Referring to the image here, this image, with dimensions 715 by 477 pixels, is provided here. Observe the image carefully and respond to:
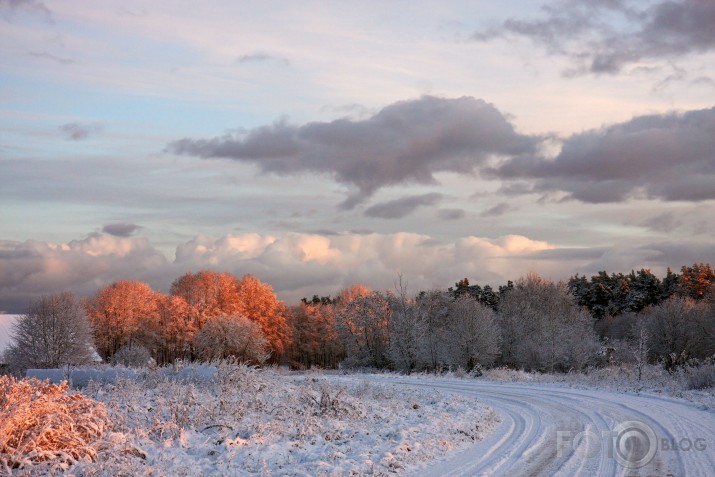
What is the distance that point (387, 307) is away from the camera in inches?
3031

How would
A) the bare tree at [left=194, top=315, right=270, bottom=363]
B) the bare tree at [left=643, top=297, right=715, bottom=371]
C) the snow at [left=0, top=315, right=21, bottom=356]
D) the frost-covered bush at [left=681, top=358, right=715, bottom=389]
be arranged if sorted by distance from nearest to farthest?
the frost-covered bush at [left=681, top=358, right=715, bottom=389]
the snow at [left=0, top=315, right=21, bottom=356]
the bare tree at [left=643, top=297, right=715, bottom=371]
the bare tree at [left=194, top=315, right=270, bottom=363]

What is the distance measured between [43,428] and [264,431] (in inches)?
191

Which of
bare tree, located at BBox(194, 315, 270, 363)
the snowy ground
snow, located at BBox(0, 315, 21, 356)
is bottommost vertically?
bare tree, located at BBox(194, 315, 270, 363)

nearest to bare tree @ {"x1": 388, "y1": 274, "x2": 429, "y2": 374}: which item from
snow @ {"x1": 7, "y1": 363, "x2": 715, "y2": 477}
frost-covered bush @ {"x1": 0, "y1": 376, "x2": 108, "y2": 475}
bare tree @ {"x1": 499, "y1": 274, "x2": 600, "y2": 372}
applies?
bare tree @ {"x1": 499, "y1": 274, "x2": 600, "y2": 372}

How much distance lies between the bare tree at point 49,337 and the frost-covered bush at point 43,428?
3976cm

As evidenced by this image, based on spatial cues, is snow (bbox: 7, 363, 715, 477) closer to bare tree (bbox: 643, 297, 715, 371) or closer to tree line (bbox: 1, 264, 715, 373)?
tree line (bbox: 1, 264, 715, 373)

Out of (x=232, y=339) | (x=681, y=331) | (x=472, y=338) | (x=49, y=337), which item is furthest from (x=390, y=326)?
(x=49, y=337)

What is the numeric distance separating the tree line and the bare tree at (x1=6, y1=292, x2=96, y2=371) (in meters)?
0.09

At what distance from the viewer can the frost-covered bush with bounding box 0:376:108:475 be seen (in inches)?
442

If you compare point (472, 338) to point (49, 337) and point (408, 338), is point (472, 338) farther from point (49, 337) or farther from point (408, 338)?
point (49, 337)

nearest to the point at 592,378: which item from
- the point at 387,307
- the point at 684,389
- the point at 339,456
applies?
the point at 684,389

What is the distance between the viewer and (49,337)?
167ft

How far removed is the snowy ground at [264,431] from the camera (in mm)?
12258

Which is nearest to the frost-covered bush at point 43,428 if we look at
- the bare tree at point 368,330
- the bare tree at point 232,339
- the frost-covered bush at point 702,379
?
the frost-covered bush at point 702,379
